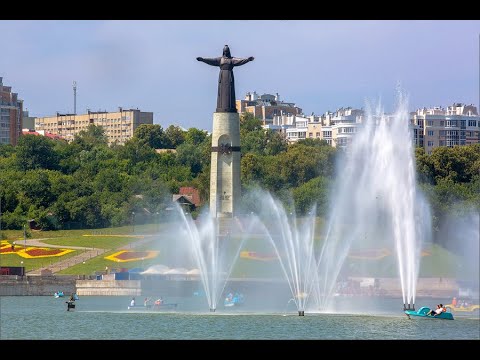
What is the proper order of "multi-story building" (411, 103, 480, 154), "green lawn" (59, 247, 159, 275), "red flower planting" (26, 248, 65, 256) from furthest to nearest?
"multi-story building" (411, 103, 480, 154) < "red flower planting" (26, 248, 65, 256) < "green lawn" (59, 247, 159, 275)

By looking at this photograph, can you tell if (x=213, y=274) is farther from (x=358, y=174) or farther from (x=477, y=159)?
(x=477, y=159)

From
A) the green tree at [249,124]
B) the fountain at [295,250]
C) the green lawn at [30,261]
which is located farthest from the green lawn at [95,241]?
Result: the green tree at [249,124]

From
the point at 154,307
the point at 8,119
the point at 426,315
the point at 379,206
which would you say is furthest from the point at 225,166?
the point at 8,119

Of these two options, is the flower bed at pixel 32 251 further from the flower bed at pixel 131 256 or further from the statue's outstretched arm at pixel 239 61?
the statue's outstretched arm at pixel 239 61

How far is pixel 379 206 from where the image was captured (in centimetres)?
6600

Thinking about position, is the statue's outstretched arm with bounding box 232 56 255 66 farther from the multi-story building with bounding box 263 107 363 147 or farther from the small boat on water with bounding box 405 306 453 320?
the multi-story building with bounding box 263 107 363 147

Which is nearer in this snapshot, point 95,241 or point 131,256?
point 131,256

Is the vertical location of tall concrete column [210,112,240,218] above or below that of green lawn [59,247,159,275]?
above

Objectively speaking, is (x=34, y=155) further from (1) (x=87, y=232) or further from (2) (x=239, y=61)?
(2) (x=239, y=61)

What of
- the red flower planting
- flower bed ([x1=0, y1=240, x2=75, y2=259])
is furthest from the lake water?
the red flower planting

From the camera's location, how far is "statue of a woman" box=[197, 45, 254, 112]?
7419 cm

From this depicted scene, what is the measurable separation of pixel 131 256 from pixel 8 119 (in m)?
A: 82.8

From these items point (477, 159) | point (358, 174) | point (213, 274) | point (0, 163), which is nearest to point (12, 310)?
point (213, 274)

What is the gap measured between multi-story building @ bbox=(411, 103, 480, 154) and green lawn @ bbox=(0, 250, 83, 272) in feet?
217
